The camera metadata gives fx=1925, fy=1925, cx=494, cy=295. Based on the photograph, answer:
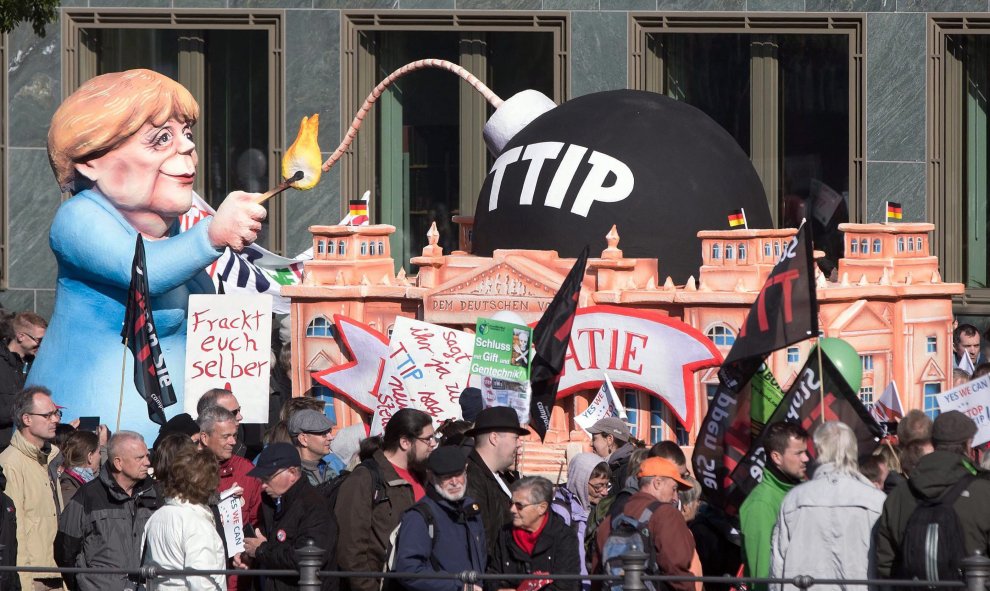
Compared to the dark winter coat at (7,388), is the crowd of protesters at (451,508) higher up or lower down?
lower down

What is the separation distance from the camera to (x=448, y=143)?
22.1m

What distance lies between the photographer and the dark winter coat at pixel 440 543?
7949 mm

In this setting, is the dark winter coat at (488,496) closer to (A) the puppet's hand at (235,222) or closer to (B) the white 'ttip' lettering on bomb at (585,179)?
(A) the puppet's hand at (235,222)

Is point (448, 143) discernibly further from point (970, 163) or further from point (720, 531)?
point (720, 531)

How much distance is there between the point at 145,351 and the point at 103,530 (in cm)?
296

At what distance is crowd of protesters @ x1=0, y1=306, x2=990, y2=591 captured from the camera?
26.1 ft

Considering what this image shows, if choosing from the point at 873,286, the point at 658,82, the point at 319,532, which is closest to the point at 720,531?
the point at 319,532

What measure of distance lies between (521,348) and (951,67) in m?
10.9

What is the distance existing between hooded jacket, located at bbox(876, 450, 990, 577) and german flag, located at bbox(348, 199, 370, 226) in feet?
26.0

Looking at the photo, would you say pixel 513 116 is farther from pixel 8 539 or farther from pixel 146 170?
pixel 8 539

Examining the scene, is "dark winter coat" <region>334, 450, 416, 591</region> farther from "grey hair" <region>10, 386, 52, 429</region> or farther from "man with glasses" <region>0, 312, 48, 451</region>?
"man with glasses" <region>0, 312, 48, 451</region>

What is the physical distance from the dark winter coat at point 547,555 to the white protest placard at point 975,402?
3.81 m

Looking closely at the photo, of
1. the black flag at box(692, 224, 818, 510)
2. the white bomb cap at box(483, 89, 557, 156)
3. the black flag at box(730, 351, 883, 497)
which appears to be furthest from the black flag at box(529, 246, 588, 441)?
the white bomb cap at box(483, 89, 557, 156)

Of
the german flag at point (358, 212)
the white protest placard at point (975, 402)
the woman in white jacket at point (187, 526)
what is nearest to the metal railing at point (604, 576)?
the woman in white jacket at point (187, 526)
